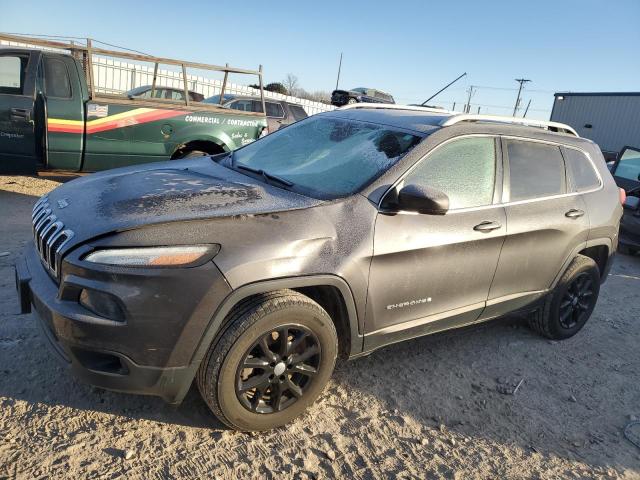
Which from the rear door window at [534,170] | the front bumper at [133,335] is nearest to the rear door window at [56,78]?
the front bumper at [133,335]

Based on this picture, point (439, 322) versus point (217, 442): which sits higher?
point (439, 322)

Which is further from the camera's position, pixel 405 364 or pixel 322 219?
pixel 405 364

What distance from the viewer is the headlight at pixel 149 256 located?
2.22 m

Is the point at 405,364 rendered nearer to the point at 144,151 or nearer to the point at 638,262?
the point at 144,151

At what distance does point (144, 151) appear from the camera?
7.11 m

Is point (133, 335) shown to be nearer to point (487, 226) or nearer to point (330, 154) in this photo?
point (330, 154)

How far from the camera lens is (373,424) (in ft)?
Answer: 9.53

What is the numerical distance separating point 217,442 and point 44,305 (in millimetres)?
1082

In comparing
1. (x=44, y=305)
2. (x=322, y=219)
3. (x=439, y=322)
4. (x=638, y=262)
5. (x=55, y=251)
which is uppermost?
(x=322, y=219)

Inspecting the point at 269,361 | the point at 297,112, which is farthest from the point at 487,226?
the point at 297,112

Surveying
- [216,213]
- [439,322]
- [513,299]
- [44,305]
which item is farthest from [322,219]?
[513,299]

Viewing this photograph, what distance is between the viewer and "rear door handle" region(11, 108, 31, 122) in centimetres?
646

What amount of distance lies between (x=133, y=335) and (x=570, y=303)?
11.6 ft

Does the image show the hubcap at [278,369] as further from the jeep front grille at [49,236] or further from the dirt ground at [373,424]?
the jeep front grille at [49,236]
